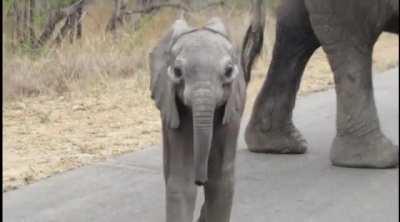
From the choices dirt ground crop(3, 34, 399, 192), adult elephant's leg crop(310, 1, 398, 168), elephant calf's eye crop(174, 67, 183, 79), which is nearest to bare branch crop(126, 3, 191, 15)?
dirt ground crop(3, 34, 399, 192)

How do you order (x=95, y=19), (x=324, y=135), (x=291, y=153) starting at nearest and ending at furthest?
(x=291, y=153) → (x=324, y=135) → (x=95, y=19)

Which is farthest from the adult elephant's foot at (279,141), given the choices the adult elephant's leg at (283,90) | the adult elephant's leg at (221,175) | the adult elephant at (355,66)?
the adult elephant's leg at (221,175)

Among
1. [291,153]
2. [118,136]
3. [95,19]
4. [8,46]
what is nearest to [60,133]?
[118,136]

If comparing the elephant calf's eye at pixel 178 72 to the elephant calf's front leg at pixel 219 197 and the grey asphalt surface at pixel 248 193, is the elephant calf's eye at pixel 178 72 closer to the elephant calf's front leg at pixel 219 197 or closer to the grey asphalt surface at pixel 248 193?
the elephant calf's front leg at pixel 219 197

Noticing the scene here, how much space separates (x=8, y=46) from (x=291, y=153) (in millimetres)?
4163

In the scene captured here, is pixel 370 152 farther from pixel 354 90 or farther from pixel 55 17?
pixel 55 17

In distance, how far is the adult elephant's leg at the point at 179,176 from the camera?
2951mm

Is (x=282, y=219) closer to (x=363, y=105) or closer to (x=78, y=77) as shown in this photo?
(x=363, y=105)

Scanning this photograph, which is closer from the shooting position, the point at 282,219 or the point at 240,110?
the point at 240,110

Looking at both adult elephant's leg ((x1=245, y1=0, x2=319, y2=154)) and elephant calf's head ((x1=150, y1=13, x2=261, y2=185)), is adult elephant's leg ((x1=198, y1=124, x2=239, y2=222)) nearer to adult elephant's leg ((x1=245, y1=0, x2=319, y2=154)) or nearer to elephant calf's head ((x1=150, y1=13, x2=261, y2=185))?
elephant calf's head ((x1=150, y1=13, x2=261, y2=185))

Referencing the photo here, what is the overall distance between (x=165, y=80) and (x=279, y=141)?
2305 mm

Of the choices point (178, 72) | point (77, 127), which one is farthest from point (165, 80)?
point (77, 127)

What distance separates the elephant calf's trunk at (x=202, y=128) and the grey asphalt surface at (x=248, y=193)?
3.84 feet

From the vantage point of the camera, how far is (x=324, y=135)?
5715 mm
